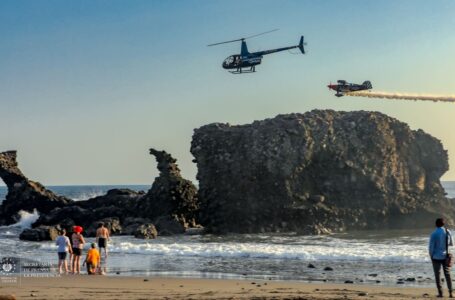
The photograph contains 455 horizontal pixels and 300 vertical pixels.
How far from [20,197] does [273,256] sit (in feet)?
108

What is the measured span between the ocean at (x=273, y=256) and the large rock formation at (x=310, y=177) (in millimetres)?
3083

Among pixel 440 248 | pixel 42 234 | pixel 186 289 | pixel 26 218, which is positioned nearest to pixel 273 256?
pixel 186 289

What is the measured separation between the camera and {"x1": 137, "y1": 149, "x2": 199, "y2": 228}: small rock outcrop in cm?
4615

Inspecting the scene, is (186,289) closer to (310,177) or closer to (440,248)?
(440,248)

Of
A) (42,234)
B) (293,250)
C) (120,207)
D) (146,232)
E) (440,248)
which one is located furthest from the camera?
(120,207)

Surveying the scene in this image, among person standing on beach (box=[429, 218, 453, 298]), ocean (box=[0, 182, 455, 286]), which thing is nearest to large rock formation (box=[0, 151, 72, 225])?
ocean (box=[0, 182, 455, 286])

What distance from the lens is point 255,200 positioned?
145ft

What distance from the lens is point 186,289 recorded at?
57.8 ft

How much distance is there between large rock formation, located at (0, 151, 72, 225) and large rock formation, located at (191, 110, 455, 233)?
16.3 m

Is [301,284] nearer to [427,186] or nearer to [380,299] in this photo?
Answer: [380,299]

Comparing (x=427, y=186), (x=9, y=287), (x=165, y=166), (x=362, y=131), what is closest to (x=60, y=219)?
(x=165, y=166)

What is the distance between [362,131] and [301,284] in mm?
29777

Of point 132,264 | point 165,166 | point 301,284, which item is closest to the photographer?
point 301,284

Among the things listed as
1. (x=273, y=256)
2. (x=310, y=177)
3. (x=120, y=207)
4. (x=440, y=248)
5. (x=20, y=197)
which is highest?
(x=310, y=177)
